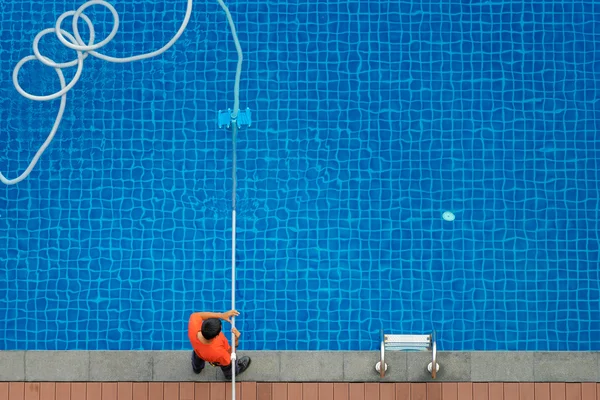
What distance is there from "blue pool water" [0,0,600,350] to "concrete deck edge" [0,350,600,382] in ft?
0.33

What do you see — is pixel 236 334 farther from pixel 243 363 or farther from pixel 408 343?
pixel 408 343

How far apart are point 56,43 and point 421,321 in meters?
3.65

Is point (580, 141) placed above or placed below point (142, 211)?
above

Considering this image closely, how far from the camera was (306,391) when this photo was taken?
7.42m

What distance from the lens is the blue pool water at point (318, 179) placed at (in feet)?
24.7

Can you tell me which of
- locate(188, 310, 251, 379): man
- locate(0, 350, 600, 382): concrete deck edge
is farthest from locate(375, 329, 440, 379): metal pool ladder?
locate(188, 310, 251, 379): man

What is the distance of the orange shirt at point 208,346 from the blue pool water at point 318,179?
2.19 ft

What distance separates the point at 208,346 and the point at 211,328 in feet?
0.63

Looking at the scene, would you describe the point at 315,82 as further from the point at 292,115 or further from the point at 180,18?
the point at 180,18

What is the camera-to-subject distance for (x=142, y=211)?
7609 millimetres

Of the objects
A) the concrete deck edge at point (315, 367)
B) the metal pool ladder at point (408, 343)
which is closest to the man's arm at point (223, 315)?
the concrete deck edge at point (315, 367)

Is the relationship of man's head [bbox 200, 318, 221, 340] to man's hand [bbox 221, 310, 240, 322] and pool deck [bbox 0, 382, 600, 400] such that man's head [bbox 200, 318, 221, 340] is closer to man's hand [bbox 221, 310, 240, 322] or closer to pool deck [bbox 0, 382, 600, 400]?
man's hand [bbox 221, 310, 240, 322]

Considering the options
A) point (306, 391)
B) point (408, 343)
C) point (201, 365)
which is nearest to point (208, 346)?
point (201, 365)

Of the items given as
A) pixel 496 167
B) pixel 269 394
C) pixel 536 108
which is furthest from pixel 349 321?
pixel 536 108
